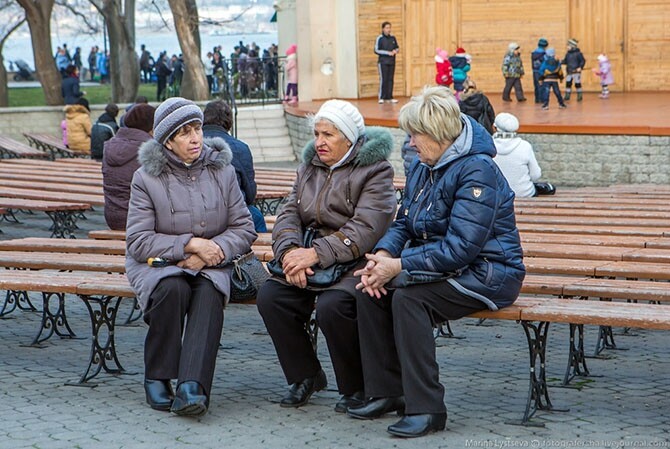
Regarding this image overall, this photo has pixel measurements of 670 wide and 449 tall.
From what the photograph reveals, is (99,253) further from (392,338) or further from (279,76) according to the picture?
(279,76)

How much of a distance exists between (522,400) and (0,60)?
30223mm

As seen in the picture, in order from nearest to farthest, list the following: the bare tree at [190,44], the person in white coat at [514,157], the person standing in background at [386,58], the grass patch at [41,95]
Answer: the person in white coat at [514,157]
the person standing in background at [386,58]
the bare tree at [190,44]
the grass patch at [41,95]

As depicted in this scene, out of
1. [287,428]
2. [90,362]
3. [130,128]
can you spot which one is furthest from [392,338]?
[130,128]

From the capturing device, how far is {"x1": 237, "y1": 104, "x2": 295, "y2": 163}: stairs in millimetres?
25344

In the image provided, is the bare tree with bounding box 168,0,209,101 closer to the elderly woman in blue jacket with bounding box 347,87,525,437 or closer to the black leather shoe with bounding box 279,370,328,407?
the black leather shoe with bounding box 279,370,328,407

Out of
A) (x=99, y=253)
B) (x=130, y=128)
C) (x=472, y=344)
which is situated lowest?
(x=472, y=344)

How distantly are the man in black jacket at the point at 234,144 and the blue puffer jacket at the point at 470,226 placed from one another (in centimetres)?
237

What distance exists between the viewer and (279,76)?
1187 inches

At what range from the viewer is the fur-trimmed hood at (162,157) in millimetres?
6602

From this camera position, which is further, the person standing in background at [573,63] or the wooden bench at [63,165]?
the person standing in background at [573,63]

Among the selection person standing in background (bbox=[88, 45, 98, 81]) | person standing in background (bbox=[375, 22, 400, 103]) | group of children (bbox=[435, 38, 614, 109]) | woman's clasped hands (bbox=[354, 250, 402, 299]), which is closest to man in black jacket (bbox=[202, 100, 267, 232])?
woman's clasped hands (bbox=[354, 250, 402, 299])

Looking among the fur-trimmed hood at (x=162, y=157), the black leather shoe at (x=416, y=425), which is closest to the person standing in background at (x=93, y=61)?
the fur-trimmed hood at (x=162, y=157)

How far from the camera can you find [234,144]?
8.27m

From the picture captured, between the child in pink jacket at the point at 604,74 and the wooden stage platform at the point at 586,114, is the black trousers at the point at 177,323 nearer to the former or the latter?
the wooden stage platform at the point at 586,114
